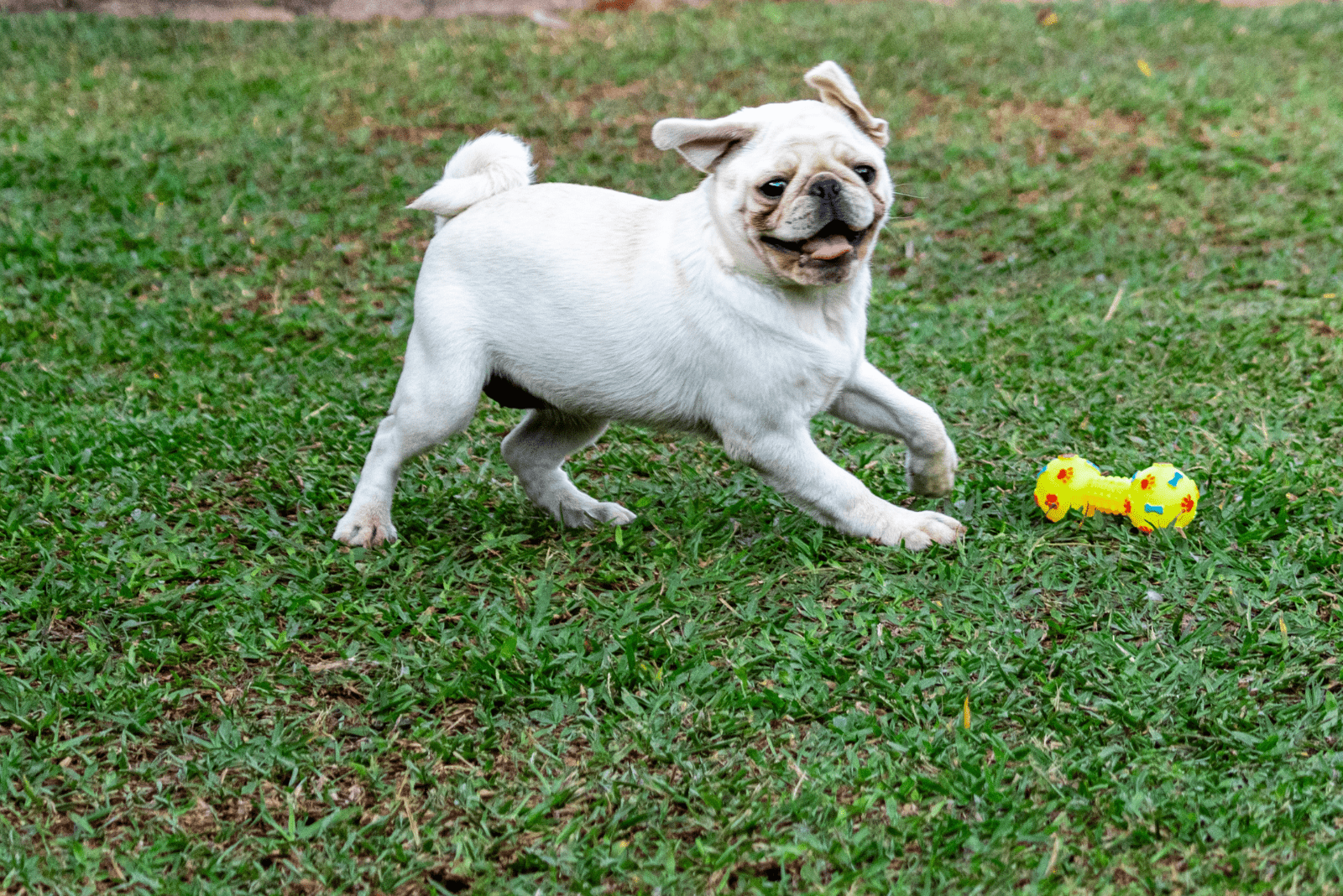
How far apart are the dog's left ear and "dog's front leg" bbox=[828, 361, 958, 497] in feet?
2.40

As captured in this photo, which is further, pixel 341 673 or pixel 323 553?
pixel 323 553

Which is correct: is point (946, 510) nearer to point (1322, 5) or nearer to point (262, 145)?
point (262, 145)

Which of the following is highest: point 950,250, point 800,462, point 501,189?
point 501,189

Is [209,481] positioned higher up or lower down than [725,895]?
lower down

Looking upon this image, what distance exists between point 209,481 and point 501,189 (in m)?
1.62

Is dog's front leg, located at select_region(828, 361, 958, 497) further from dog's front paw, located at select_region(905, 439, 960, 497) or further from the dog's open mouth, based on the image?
the dog's open mouth

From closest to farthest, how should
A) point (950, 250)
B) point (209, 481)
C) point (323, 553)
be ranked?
point (323, 553) → point (209, 481) → point (950, 250)

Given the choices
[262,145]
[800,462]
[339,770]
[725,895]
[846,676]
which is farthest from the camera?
[262,145]

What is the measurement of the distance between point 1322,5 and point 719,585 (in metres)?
10.8

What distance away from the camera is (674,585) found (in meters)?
3.73

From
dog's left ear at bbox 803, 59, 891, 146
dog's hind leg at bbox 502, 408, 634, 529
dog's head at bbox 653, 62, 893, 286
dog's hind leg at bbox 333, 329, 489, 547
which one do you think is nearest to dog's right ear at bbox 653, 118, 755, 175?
dog's head at bbox 653, 62, 893, 286

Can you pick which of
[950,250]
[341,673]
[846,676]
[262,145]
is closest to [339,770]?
[341,673]

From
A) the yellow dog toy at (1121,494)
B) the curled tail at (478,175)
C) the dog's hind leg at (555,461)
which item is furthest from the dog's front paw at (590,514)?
the yellow dog toy at (1121,494)

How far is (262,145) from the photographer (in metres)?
8.53
